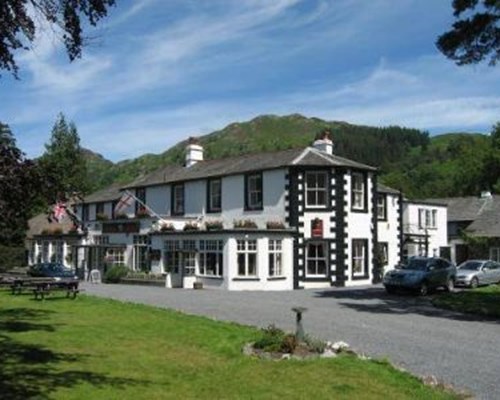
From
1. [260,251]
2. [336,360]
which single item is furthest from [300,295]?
[336,360]

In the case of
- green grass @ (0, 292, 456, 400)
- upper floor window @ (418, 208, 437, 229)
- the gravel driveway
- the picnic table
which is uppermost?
upper floor window @ (418, 208, 437, 229)

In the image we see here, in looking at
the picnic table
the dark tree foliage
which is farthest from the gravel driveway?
the dark tree foliage

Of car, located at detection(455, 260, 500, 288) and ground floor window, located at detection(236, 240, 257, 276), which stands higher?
ground floor window, located at detection(236, 240, 257, 276)

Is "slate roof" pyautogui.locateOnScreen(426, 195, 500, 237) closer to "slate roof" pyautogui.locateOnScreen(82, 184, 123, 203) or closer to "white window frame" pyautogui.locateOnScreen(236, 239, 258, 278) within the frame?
"white window frame" pyautogui.locateOnScreen(236, 239, 258, 278)

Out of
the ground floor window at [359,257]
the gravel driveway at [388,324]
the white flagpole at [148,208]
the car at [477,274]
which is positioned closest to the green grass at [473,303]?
the gravel driveway at [388,324]

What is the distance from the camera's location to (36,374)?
11.5m

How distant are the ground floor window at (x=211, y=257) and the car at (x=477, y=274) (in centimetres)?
1350

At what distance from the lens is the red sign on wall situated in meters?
40.4

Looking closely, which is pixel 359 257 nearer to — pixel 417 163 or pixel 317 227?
pixel 317 227

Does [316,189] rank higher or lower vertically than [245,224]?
higher

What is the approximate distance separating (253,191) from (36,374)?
31.5 m

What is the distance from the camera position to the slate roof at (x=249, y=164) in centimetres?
4119

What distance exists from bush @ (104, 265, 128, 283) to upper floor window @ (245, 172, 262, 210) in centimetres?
917

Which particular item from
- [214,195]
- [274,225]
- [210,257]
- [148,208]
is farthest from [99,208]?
[274,225]
